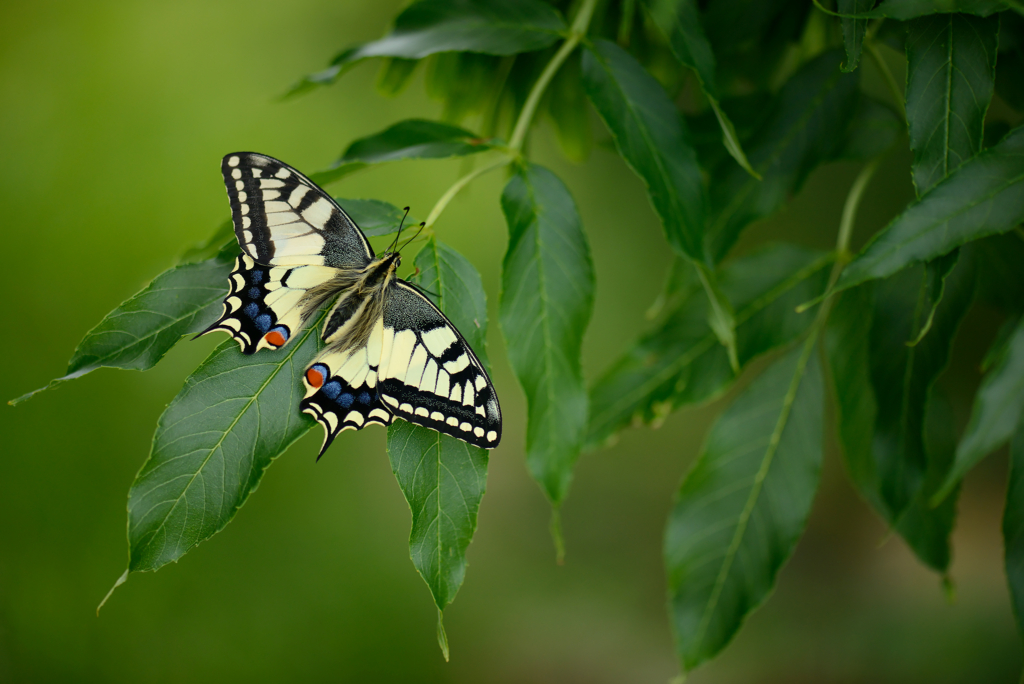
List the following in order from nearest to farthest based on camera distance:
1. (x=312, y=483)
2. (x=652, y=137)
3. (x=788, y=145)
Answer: (x=652, y=137) → (x=788, y=145) → (x=312, y=483)

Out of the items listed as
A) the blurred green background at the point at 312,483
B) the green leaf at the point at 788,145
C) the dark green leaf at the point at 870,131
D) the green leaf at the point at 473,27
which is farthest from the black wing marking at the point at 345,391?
the blurred green background at the point at 312,483

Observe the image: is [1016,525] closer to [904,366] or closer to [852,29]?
[904,366]

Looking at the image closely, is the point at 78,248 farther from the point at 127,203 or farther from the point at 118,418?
the point at 118,418

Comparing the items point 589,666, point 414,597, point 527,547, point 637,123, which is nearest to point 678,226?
point 637,123

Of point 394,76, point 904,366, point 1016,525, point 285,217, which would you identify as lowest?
point 1016,525

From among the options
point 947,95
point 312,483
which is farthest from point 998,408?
point 312,483

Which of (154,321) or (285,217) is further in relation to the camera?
(285,217)
